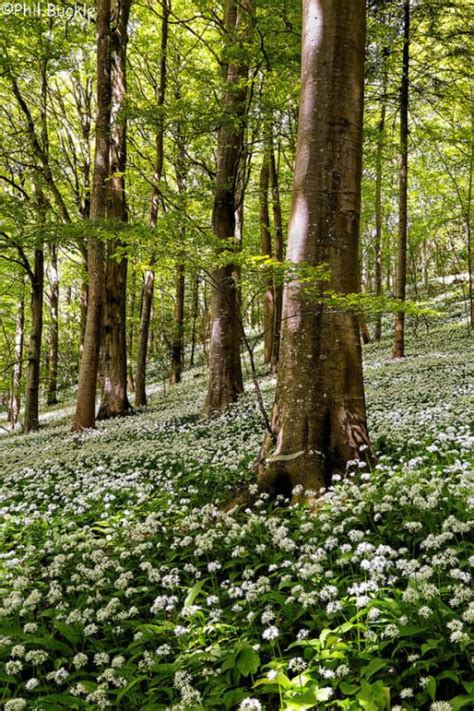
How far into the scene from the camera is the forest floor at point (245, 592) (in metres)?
2.55

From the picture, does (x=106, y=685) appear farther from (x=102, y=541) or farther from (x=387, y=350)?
(x=387, y=350)

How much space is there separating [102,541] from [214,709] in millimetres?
2438

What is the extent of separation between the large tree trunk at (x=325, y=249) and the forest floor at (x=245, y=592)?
1.69 ft

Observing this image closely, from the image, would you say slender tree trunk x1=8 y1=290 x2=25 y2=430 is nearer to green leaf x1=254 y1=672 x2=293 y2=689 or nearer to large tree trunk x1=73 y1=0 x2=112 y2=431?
large tree trunk x1=73 y1=0 x2=112 y2=431

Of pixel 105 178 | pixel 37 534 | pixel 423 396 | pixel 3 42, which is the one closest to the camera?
pixel 37 534

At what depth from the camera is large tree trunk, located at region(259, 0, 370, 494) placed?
518cm

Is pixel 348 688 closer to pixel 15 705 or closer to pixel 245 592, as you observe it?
pixel 245 592

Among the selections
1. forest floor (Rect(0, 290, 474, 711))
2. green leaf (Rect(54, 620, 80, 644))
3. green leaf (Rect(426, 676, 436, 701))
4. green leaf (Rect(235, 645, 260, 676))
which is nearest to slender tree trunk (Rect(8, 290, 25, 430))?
forest floor (Rect(0, 290, 474, 711))

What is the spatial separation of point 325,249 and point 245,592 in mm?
3558

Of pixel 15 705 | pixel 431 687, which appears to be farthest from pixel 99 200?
pixel 431 687

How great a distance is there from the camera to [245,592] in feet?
11.7

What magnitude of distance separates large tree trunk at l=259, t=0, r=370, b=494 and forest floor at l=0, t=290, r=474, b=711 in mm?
516

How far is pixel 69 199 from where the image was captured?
23406 mm

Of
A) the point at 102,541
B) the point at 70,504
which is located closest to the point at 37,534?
the point at 70,504
